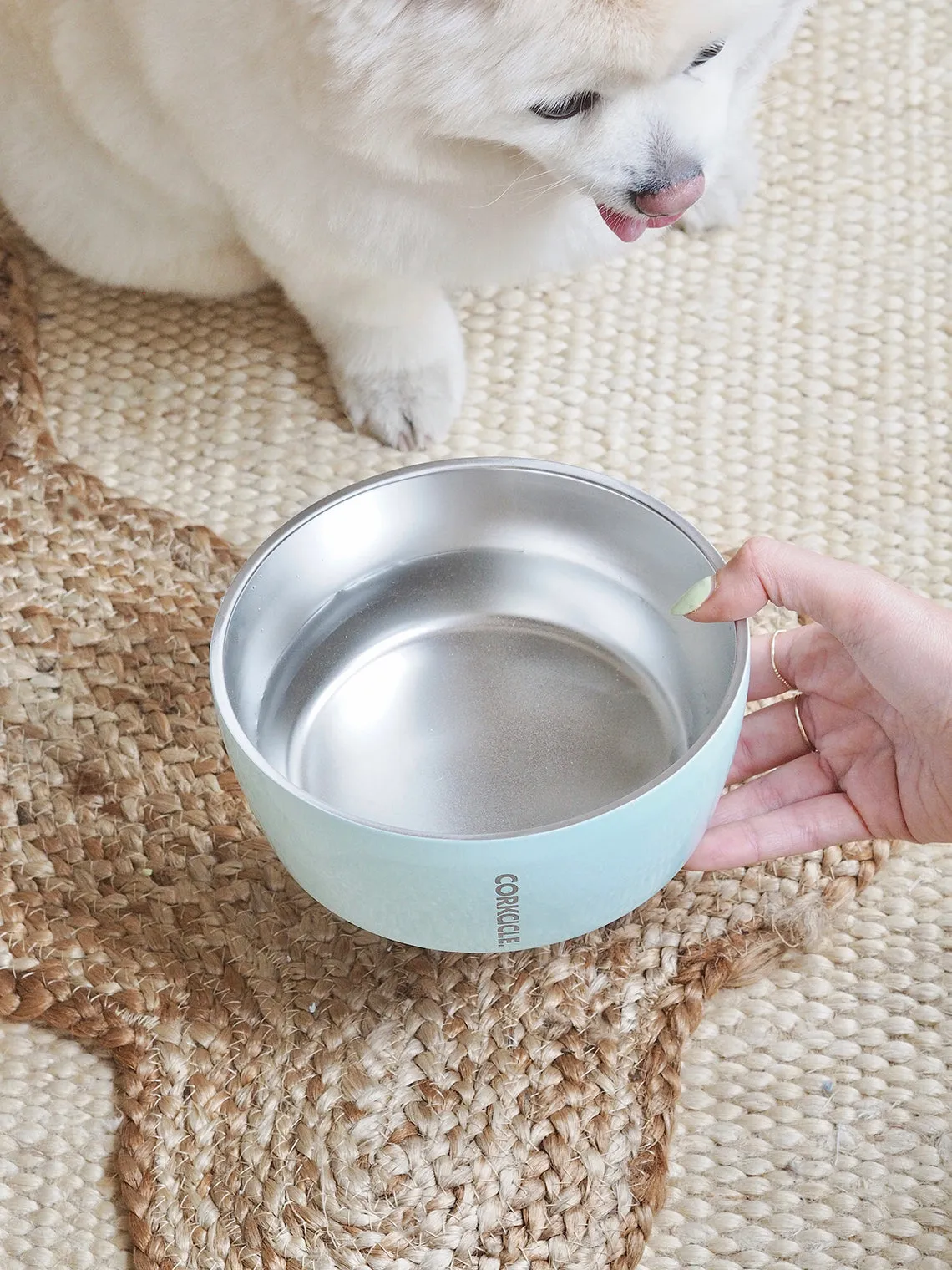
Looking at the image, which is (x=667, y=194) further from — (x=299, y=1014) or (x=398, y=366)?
(x=299, y=1014)

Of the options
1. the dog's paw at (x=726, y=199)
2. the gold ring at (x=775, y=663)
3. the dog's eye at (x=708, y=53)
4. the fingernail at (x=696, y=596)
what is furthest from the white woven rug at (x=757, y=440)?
the dog's eye at (x=708, y=53)

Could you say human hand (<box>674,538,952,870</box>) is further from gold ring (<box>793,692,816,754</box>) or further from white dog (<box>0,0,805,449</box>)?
white dog (<box>0,0,805,449</box>)

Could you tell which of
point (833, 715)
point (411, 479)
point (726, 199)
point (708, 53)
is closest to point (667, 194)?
point (708, 53)

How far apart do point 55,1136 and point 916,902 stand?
56cm

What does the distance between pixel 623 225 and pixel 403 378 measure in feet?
0.87

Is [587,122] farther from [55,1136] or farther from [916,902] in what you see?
[55,1136]

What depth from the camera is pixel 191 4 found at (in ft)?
2.76

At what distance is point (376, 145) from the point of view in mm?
824

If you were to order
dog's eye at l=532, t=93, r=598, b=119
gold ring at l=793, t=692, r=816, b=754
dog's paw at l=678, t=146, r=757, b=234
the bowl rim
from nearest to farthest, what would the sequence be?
the bowl rim → dog's eye at l=532, t=93, r=598, b=119 → gold ring at l=793, t=692, r=816, b=754 → dog's paw at l=678, t=146, r=757, b=234

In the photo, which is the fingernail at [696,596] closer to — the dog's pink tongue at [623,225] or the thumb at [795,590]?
the thumb at [795,590]

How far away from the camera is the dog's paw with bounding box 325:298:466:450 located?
3.68 feet

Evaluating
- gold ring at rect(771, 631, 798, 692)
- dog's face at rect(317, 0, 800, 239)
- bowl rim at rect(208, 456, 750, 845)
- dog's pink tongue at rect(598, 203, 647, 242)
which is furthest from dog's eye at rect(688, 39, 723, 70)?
gold ring at rect(771, 631, 798, 692)

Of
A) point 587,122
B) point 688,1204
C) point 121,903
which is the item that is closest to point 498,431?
point 587,122

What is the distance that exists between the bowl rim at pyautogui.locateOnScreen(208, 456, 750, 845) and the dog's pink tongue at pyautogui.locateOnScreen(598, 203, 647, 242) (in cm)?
18
